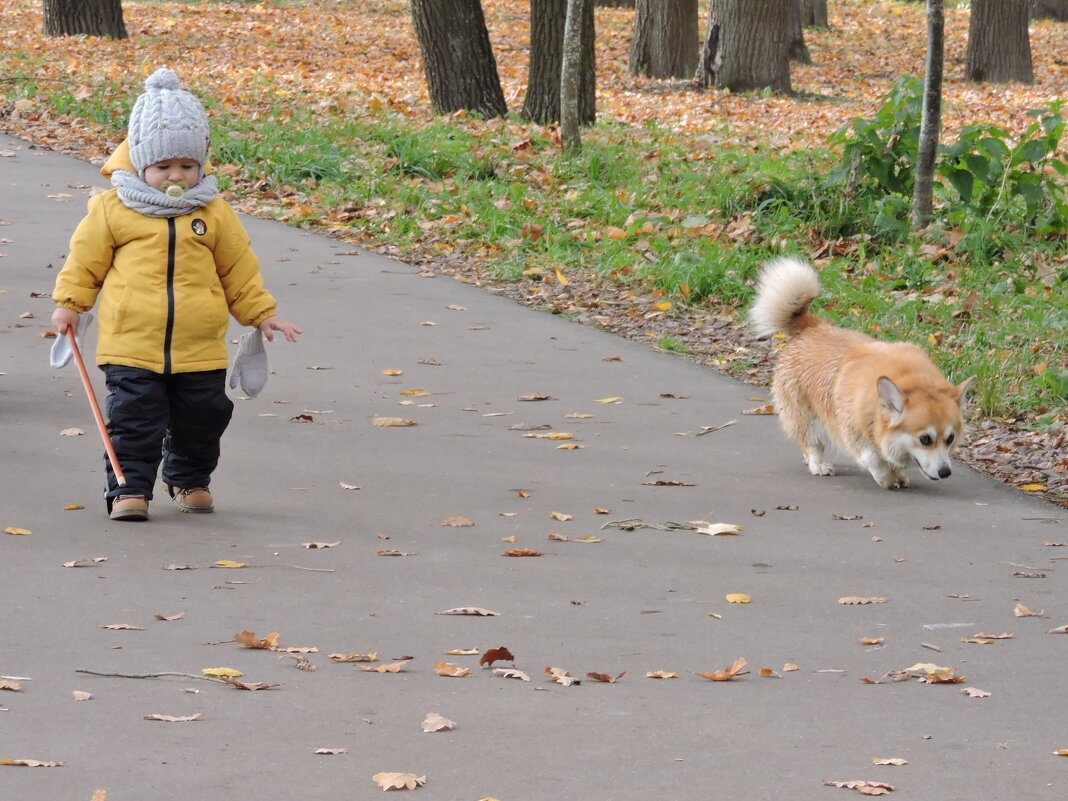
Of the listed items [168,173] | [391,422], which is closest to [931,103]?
[391,422]

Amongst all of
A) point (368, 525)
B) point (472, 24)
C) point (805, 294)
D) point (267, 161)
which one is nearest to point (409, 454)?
point (368, 525)

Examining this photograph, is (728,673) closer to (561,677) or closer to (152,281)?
(561,677)

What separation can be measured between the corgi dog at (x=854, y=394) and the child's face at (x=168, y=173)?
3046 millimetres

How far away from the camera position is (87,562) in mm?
5258

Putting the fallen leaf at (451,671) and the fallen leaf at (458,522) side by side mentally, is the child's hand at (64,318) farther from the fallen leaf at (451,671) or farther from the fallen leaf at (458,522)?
the fallen leaf at (451,671)

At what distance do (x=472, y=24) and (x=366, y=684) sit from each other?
12880 mm

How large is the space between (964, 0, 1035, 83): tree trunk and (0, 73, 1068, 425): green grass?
1023 cm

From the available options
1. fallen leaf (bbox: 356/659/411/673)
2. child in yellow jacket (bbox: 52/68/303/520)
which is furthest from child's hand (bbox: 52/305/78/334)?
fallen leaf (bbox: 356/659/411/673)

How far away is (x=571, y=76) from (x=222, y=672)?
1056cm

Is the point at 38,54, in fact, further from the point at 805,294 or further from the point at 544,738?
the point at 544,738

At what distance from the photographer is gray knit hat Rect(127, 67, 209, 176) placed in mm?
5648

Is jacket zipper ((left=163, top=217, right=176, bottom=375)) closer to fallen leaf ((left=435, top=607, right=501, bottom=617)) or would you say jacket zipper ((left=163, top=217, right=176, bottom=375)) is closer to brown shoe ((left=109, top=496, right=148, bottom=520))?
brown shoe ((left=109, top=496, right=148, bottom=520))

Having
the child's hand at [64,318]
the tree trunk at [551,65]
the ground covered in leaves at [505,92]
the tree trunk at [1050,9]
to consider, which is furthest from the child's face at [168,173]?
the tree trunk at [1050,9]

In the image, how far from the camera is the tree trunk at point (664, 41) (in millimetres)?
23047
